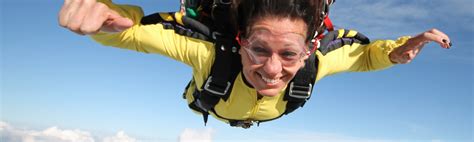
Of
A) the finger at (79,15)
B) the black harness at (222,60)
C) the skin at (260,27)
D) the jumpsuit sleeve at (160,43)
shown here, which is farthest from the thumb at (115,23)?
the black harness at (222,60)

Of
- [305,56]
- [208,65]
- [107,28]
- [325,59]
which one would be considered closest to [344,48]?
[325,59]

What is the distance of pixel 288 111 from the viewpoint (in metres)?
4.74

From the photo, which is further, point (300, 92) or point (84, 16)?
point (300, 92)

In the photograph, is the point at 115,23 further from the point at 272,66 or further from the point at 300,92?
the point at 300,92

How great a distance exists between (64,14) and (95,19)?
0.17m

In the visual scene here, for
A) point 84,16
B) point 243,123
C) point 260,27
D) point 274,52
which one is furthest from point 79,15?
point 243,123

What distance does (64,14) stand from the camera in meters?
2.77

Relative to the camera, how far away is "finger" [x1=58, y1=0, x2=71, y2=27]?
2748 millimetres

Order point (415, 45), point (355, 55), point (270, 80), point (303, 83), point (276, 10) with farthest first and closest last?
1. point (355, 55)
2. point (303, 83)
3. point (415, 45)
4. point (270, 80)
5. point (276, 10)

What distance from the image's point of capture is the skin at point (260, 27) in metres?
2.78

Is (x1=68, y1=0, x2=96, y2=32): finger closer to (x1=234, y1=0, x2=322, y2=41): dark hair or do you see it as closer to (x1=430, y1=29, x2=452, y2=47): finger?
(x1=234, y1=0, x2=322, y2=41): dark hair

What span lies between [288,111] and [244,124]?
0.49 m

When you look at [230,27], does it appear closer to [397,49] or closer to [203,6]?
[203,6]

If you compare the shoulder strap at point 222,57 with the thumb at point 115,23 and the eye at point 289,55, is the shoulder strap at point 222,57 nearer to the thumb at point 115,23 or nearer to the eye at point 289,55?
the eye at point 289,55
